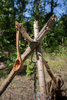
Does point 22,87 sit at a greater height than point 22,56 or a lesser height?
lesser

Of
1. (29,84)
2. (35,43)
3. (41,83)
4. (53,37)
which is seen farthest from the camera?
(53,37)

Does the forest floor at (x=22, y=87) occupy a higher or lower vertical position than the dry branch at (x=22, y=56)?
lower

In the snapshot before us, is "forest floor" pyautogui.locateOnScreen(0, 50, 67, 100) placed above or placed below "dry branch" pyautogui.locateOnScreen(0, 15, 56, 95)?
below

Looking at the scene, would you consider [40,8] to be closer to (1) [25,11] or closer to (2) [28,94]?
(1) [25,11]

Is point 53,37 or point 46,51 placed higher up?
point 53,37

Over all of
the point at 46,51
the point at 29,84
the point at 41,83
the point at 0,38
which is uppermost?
the point at 0,38

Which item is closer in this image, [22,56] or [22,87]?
[22,56]

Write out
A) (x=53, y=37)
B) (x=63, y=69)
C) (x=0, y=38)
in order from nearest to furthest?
1. (x=0, y=38)
2. (x=63, y=69)
3. (x=53, y=37)

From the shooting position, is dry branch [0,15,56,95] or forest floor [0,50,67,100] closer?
dry branch [0,15,56,95]

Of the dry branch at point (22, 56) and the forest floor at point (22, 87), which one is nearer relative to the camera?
the dry branch at point (22, 56)

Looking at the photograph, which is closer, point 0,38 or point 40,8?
point 0,38

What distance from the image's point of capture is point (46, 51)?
6699 mm

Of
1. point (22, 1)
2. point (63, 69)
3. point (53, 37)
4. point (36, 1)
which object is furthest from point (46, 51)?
point (22, 1)

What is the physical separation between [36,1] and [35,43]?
7.35m
